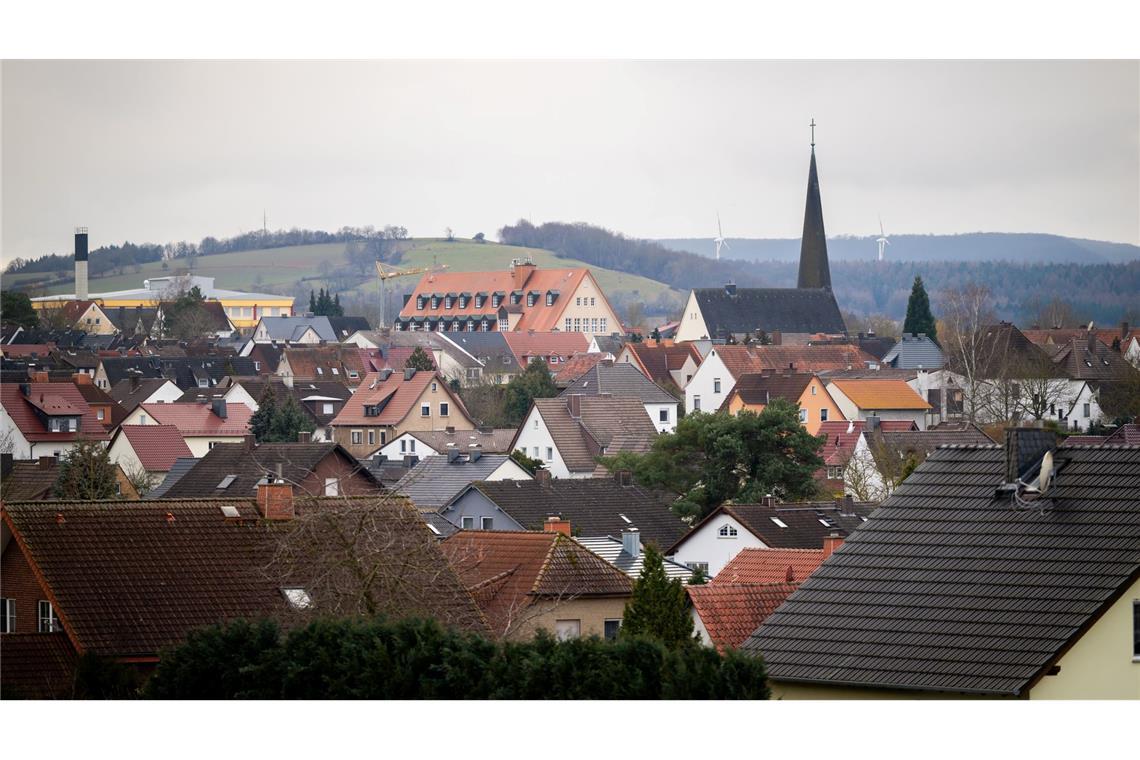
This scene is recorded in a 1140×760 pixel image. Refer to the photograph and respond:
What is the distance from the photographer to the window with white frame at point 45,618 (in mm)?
19125

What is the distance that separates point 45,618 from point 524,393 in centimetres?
5651

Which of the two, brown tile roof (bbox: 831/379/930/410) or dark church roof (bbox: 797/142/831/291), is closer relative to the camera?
brown tile roof (bbox: 831/379/930/410)

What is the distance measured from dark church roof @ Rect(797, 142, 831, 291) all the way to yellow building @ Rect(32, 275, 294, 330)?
40606mm

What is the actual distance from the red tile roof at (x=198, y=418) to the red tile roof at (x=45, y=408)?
2.31 meters

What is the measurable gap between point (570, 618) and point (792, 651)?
8220mm

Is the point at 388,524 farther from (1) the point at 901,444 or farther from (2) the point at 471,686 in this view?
(1) the point at 901,444

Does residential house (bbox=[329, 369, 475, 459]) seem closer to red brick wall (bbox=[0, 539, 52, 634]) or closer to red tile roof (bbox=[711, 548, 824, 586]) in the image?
red tile roof (bbox=[711, 548, 824, 586])

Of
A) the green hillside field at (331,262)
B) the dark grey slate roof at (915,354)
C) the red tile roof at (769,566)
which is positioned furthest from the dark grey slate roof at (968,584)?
the green hillside field at (331,262)

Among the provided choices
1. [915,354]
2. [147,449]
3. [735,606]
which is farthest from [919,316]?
[735,606]

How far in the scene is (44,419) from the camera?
62531 millimetres

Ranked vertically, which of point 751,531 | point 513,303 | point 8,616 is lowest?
point 513,303

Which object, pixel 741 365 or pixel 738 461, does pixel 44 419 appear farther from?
pixel 741 365

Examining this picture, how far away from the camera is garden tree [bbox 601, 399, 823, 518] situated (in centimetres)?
4294

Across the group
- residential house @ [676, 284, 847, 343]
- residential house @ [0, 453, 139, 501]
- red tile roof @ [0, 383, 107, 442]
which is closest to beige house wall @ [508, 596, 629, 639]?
residential house @ [0, 453, 139, 501]
